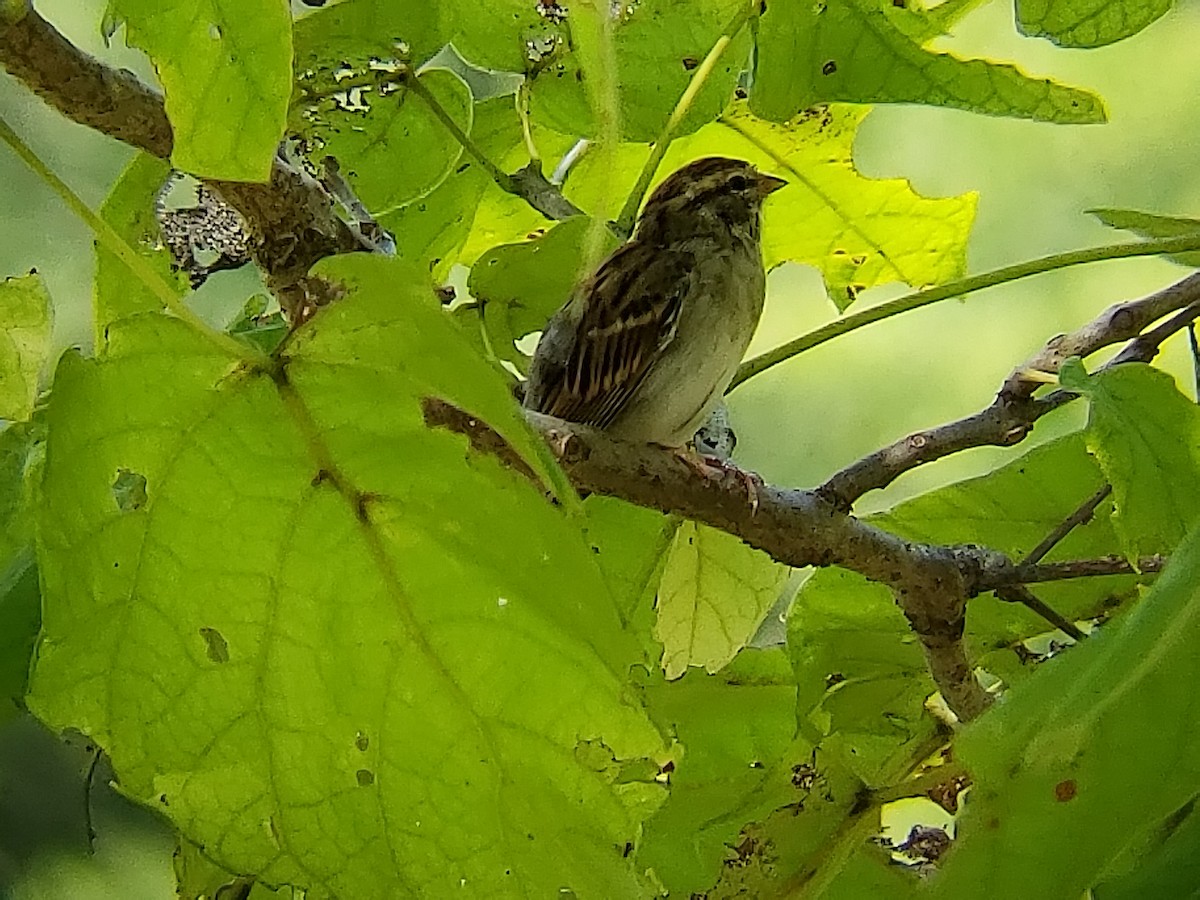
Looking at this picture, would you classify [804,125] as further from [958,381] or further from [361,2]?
[958,381]

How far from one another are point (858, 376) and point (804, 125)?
2.52ft

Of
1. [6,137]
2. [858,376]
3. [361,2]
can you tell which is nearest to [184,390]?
[6,137]

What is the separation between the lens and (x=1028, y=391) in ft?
2.01

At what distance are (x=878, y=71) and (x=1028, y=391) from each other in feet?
0.48

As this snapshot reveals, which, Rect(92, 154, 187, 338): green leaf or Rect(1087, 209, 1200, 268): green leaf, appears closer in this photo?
Rect(1087, 209, 1200, 268): green leaf

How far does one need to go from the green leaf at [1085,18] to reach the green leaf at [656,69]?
12cm

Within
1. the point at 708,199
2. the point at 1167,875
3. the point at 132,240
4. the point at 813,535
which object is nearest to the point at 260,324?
the point at 132,240

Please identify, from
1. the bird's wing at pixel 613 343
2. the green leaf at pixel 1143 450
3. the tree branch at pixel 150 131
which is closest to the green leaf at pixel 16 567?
the tree branch at pixel 150 131

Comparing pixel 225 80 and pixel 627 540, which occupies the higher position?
pixel 225 80

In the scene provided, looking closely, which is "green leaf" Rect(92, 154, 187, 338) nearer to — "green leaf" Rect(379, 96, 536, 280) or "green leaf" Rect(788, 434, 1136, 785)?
"green leaf" Rect(379, 96, 536, 280)

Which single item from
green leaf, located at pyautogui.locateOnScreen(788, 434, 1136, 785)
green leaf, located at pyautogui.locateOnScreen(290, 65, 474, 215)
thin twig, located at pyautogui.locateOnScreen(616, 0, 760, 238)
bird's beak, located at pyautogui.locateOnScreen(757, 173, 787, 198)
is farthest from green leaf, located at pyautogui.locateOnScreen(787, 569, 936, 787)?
bird's beak, located at pyautogui.locateOnScreen(757, 173, 787, 198)

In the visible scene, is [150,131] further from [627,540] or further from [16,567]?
[627,540]

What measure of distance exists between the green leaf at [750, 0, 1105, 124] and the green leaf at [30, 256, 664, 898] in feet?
1.00

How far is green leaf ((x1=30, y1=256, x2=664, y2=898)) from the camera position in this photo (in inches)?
14.5
